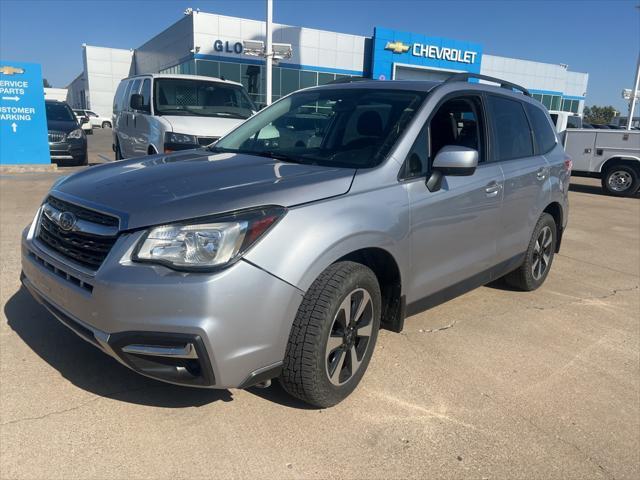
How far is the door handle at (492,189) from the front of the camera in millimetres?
3873

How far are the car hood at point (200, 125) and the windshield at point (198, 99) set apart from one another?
43 cm

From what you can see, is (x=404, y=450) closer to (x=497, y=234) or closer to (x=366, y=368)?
(x=366, y=368)

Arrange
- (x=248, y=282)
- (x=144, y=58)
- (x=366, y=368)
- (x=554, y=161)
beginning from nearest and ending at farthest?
(x=248, y=282), (x=366, y=368), (x=554, y=161), (x=144, y=58)

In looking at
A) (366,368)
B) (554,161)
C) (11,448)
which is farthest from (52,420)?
(554,161)

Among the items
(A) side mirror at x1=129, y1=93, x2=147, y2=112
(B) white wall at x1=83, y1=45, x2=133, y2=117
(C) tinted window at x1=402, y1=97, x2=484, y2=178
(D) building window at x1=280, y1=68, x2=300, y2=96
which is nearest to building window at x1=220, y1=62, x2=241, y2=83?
(D) building window at x1=280, y1=68, x2=300, y2=96

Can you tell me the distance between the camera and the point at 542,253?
203 inches

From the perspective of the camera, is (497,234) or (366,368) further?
(497,234)

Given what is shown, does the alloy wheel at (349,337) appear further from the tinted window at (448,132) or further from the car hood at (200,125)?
the car hood at (200,125)

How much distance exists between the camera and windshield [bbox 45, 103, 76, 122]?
14.2 m

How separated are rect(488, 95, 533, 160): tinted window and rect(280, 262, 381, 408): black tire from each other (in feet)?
6.41

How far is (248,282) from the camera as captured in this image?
7.66 feet

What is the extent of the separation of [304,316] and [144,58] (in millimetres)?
50023

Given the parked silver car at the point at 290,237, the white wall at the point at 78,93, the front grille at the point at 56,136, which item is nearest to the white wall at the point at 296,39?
the front grille at the point at 56,136

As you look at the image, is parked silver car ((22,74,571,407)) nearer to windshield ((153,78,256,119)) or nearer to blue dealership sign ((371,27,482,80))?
windshield ((153,78,256,119))
